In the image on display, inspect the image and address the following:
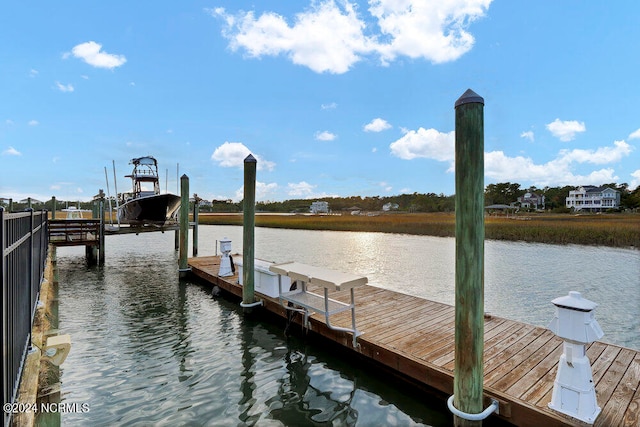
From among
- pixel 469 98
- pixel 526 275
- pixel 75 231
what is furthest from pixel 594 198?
pixel 75 231

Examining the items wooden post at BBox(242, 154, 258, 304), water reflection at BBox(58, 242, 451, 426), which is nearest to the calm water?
water reflection at BBox(58, 242, 451, 426)

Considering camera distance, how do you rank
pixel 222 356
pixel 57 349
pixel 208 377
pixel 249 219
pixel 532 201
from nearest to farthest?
1. pixel 57 349
2. pixel 208 377
3. pixel 222 356
4. pixel 249 219
5. pixel 532 201

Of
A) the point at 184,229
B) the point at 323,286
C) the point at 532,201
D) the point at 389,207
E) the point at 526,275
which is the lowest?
the point at 526,275

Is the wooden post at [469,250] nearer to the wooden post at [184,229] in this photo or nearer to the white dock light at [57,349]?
the white dock light at [57,349]

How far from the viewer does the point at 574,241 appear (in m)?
23.0

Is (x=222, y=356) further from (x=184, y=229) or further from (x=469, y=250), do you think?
(x=184, y=229)

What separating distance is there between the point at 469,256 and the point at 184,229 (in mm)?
10443

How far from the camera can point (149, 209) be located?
1652cm

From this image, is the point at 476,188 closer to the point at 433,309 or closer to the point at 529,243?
the point at 433,309

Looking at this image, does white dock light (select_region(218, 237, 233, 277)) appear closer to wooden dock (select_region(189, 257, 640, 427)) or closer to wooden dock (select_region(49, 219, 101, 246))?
wooden dock (select_region(189, 257, 640, 427))

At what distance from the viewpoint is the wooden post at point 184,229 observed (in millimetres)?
11133

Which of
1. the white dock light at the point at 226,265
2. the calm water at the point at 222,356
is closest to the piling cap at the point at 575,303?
the calm water at the point at 222,356

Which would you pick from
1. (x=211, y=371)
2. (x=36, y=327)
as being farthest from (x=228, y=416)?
(x=36, y=327)

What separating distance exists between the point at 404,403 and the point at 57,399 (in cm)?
363
